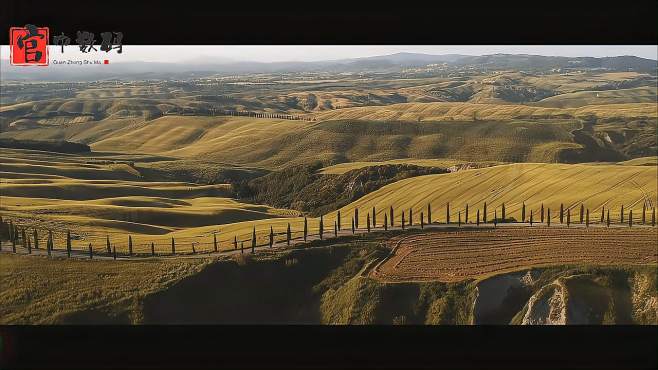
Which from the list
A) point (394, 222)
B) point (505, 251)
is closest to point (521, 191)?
point (505, 251)

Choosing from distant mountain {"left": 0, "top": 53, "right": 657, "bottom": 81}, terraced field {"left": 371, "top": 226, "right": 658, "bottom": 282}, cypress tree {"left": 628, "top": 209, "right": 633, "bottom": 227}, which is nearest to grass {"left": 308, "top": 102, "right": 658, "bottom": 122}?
distant mountain {"left": 0, "top": 53, "right": 657, "bottom": 81}

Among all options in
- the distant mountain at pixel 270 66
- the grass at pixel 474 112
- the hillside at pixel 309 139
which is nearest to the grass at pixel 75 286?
the hillside at pixel 309 139

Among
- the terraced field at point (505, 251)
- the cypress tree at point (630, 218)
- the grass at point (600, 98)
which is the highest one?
the grass at point (600, 98)

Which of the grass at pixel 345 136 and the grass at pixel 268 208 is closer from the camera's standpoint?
the grass at pixel 268 208

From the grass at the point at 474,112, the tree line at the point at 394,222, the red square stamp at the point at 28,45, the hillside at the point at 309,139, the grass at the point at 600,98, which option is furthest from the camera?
the grass at the point at 600,98

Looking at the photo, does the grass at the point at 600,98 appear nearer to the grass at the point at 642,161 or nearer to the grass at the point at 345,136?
the grass at the point at 345,136

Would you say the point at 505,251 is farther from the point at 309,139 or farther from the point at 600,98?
the point at 600,98
